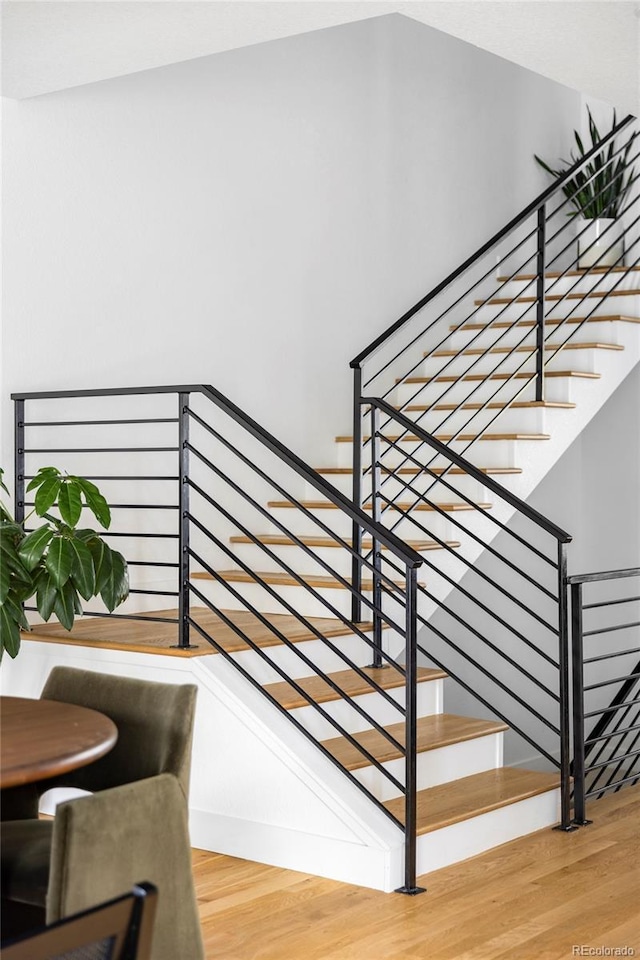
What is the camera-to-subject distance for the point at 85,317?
16.3 feet

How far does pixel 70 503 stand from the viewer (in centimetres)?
394

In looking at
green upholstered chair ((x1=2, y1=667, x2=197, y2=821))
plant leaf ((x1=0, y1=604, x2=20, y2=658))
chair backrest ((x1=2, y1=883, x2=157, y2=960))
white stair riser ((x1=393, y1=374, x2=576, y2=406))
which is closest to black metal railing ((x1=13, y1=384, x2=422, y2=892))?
plant leaf ((x1=0, y1=604, x2=20, y2=658))

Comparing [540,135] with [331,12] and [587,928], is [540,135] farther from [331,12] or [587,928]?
[587,928]

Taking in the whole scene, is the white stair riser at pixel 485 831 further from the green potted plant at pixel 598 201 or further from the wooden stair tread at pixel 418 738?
the green potted plant at pixel 598 201

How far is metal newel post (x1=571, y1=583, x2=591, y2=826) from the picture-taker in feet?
14.2

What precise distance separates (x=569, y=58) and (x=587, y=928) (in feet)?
9.08

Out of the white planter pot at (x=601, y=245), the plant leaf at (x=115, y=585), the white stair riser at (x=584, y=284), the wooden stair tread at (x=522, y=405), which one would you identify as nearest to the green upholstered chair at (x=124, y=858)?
the plant leaf at (x=115, y=585)

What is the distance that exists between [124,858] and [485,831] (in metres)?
1.91

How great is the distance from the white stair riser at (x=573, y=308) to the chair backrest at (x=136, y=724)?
3.41 meters

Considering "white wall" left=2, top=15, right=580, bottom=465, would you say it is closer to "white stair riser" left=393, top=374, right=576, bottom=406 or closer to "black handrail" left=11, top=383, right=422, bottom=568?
"white stair riser" left=393, top=374, right=576, bottom=406

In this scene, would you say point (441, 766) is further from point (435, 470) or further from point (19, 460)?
point (19, 460)

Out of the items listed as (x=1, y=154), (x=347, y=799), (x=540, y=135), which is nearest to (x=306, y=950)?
(x=347, y=799)

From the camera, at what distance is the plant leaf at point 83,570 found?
3914mm

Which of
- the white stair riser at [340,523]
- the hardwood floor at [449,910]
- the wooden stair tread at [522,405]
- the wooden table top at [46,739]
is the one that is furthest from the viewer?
the wooden stair tread at [522,405]
